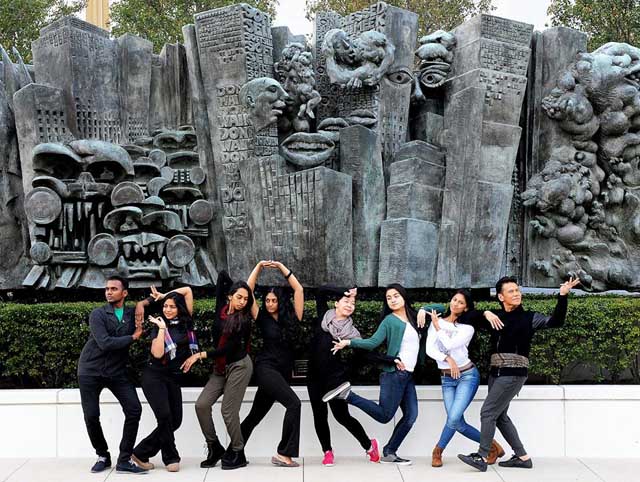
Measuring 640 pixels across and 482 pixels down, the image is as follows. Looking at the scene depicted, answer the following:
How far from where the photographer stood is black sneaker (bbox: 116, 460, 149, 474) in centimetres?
479

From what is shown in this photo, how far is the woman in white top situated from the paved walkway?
0.21m

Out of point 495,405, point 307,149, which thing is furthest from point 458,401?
point 307,149

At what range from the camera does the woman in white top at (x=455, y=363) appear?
16.0ft

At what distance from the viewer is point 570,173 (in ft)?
22.7

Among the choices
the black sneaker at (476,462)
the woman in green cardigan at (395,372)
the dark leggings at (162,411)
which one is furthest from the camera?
the woman in green cardigan at (395,372)

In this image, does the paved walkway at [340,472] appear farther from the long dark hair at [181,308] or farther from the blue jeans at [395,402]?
the long dark hair at [181,308]

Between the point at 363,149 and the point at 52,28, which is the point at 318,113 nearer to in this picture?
the point at 363,149

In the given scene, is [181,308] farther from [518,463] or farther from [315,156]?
[518,463]

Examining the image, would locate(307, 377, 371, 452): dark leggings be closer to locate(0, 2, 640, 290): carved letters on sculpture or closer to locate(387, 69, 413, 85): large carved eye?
locate(0, 2, 640, 290): carved letters on sculpture

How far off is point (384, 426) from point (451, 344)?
3.23ft

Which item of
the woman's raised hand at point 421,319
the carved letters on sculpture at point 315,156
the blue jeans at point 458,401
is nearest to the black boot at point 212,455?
the blue jeans at point 458,401

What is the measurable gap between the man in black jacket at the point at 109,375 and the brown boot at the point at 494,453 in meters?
2.38

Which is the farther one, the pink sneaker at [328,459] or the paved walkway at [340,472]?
the pink sneaker at [328,459]

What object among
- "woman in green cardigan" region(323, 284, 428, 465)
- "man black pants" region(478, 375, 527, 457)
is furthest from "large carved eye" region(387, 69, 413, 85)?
"man black pants" region(478, 375, 527, 457)
